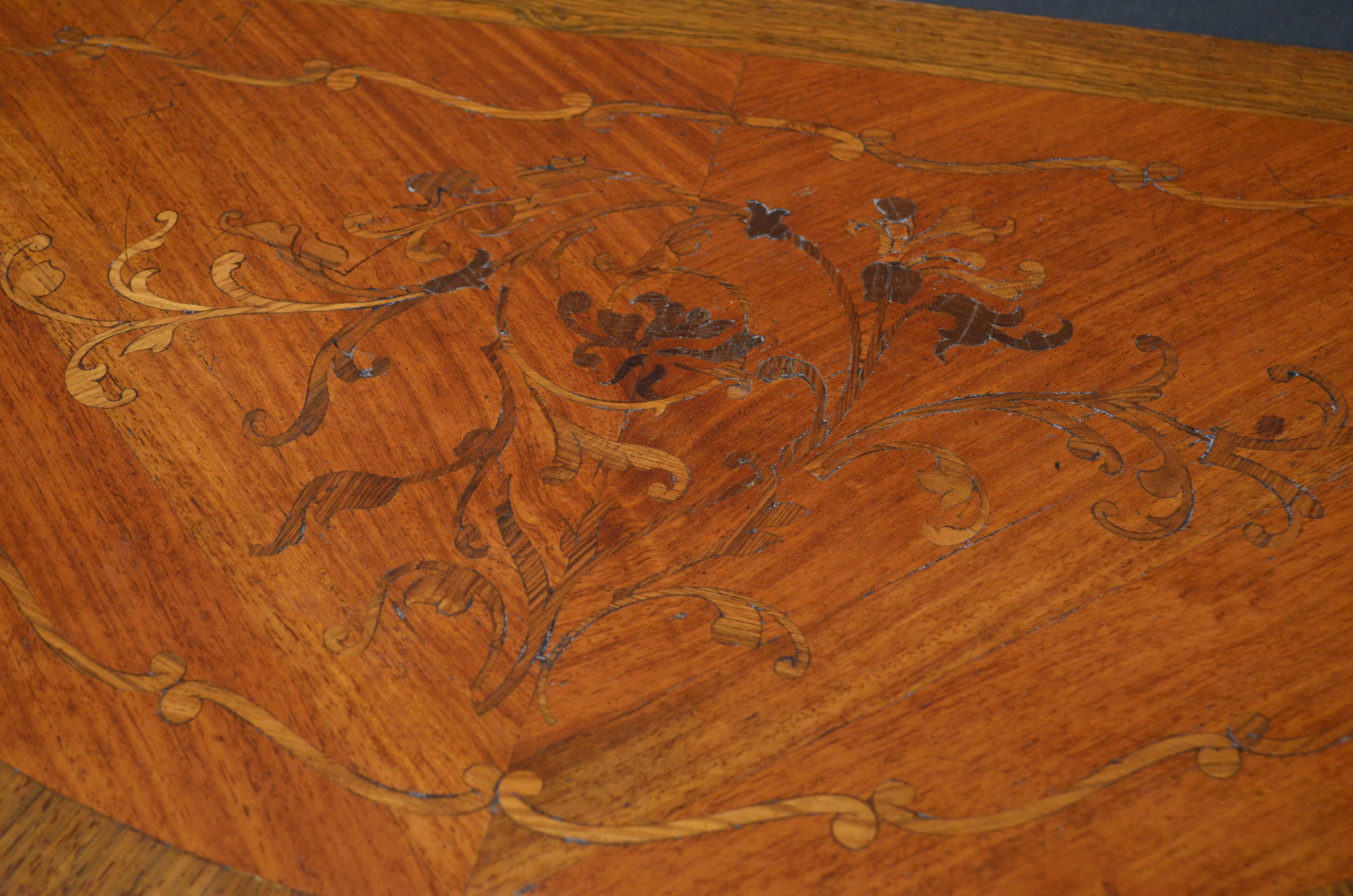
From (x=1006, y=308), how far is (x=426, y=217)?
22.3 inches

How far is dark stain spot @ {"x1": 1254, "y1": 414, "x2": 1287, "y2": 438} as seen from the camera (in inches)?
36.1

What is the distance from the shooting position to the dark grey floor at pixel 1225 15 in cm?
141

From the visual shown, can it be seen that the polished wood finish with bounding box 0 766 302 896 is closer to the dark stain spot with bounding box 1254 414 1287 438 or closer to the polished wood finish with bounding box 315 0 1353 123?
the dark stain spot with bounding box 1254 414 1287 438

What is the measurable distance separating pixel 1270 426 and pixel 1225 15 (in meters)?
0.81

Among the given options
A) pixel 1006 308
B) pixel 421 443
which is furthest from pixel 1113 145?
pixel 421 443

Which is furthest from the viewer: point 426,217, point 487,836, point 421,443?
point 426,217

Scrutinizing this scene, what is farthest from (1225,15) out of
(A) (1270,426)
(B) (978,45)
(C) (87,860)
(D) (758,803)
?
(C) (87,860)

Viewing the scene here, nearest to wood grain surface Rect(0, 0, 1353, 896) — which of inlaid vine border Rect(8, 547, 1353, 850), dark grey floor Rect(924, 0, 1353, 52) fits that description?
inlaid vine border Rect(8, 547, 1353, 850)

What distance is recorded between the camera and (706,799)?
746 mm

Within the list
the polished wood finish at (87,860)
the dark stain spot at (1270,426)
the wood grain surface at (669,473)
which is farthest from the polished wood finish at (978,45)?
the polished wood finish at (87,860)

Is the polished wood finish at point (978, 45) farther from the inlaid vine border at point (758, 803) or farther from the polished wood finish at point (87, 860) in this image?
the polished wood finish at point (87, 860)

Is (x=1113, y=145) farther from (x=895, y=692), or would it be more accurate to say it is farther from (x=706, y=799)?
(x=706, y=799)

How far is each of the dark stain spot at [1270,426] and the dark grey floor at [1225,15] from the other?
2.31ft

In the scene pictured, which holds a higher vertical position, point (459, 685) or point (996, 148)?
point (996, 148)
